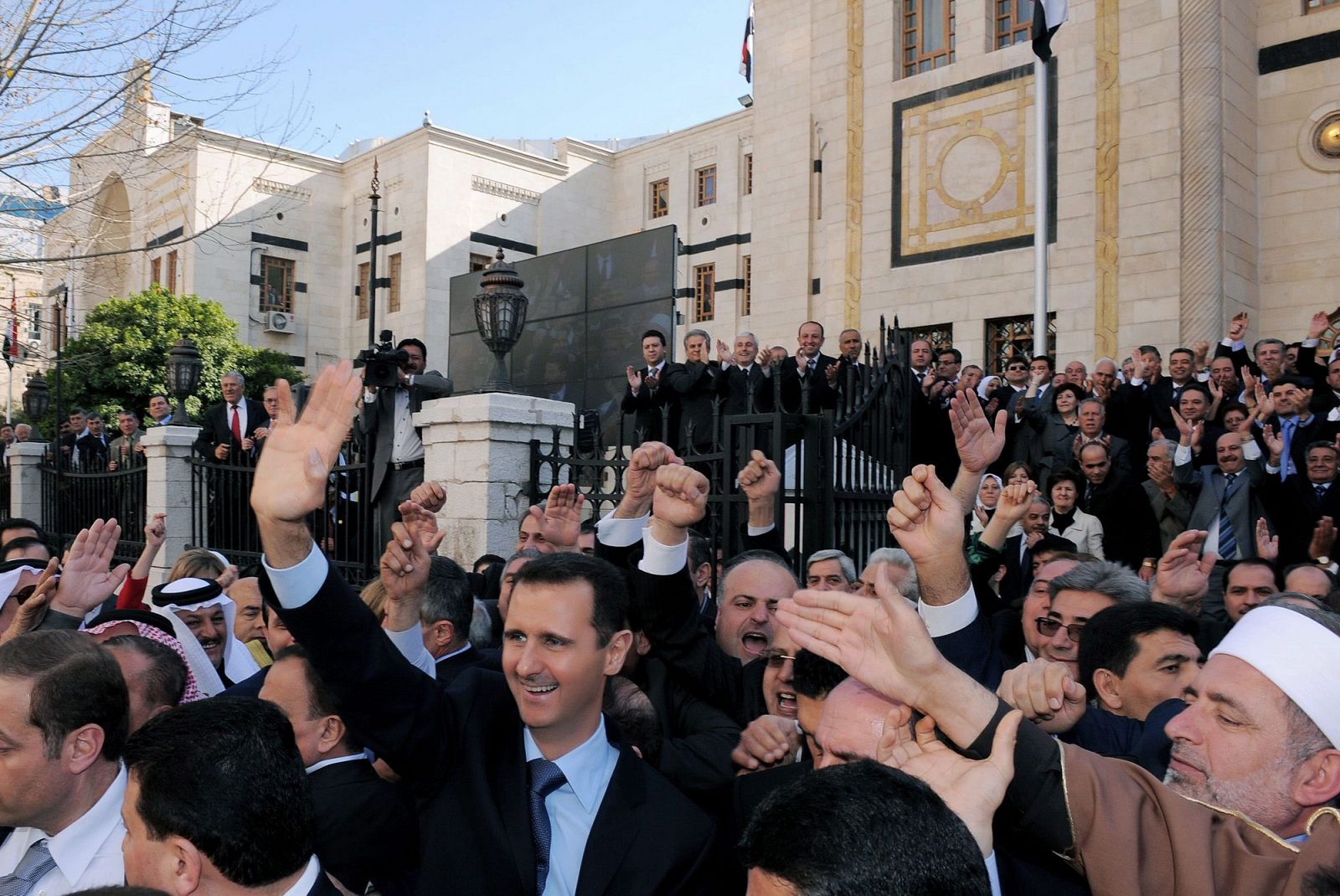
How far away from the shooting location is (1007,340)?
17094 mm

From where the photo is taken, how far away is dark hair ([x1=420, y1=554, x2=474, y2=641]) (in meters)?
4.25

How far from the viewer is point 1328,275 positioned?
48.5 ft

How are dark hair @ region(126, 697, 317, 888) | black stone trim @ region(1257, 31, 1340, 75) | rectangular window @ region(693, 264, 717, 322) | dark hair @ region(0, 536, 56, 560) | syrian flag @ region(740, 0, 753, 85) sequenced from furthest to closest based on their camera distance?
rectangular window @ region(693, 264, 717, 322), syrian flag @ region(740, 0, 753, 85), black stone trim @ region(1257, 31, 1340, 75), dark hair @ region(0, 536, 56, 560), dark hair @ region(126, 697, 317, 888)

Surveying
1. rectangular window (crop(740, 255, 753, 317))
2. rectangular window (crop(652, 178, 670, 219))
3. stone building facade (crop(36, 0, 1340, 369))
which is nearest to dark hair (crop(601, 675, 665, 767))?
stone building facade (crop(36, 0, 1340, 369))

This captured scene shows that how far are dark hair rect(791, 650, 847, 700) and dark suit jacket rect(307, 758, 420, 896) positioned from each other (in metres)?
1.10

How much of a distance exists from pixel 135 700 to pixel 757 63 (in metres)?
19.7

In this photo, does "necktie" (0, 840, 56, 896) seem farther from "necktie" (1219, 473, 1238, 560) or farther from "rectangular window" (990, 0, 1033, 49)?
"rectangular window" (990, 0, 1033, 49)

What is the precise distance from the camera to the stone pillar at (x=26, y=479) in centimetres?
1502

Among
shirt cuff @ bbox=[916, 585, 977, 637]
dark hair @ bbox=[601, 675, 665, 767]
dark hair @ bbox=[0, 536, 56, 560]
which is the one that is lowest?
dark hair @ bbox=[601, 675, 665, 767]

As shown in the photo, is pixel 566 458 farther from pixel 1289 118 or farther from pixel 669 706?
pixel 1289 118

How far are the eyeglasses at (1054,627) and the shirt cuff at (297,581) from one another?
3.06 metres

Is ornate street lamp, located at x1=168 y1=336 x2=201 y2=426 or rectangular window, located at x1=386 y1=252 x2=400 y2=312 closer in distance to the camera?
ornate street lamp, located at x1=168 y1=336 x2=201 y2=426

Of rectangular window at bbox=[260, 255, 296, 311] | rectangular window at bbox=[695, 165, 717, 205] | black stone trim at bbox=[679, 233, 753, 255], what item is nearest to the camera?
black stone trim at bbox=[679, 233, 753, 255]

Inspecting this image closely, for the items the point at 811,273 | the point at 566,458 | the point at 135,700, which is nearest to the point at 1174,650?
the point at 135,700
